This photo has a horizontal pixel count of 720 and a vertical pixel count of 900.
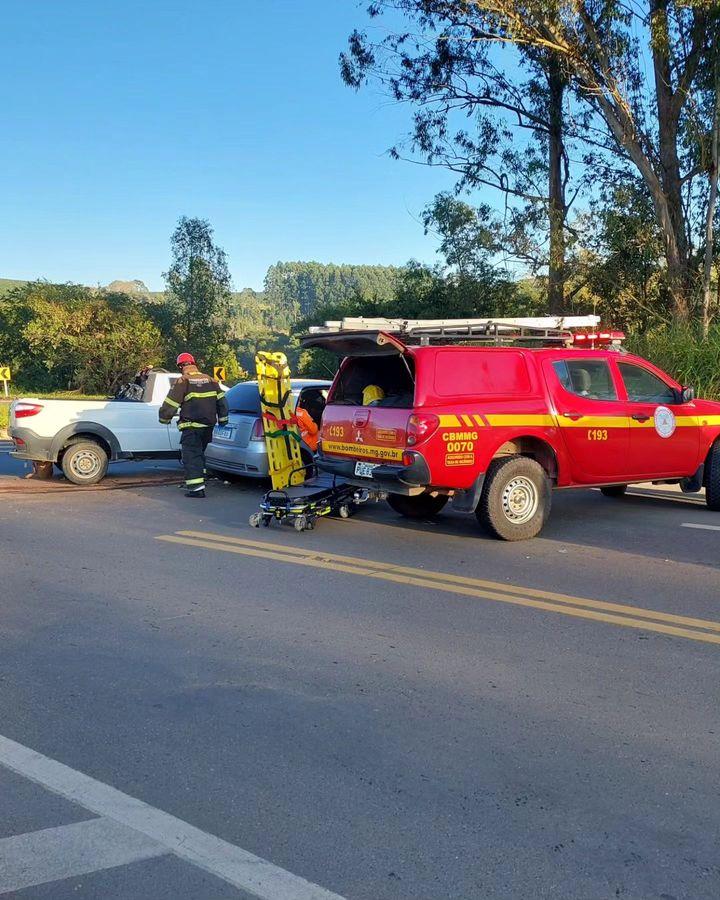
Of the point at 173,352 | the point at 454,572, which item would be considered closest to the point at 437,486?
the point at 454,572

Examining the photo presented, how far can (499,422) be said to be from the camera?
27.5 ft

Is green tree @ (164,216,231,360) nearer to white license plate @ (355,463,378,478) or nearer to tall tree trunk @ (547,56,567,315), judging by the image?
tall tree trunk @ (547,56,567,315)

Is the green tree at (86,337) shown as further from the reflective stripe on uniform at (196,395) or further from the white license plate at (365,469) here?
the white license plate at (365,469)

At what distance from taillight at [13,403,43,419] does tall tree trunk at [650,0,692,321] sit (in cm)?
1500

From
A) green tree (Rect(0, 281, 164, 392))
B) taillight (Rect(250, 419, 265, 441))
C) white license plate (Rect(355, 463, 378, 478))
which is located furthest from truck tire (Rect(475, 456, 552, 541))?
green tree (Rect(0, 281, 164, 392))

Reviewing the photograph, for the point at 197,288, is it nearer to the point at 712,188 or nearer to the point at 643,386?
the point at 712,188

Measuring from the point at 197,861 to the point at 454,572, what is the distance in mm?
4364

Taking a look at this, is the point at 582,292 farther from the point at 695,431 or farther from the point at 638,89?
the point at 695,431

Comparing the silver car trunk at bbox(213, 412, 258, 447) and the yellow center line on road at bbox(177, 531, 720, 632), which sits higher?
the silver car trunk at bbox(213, 412, 258, 447)

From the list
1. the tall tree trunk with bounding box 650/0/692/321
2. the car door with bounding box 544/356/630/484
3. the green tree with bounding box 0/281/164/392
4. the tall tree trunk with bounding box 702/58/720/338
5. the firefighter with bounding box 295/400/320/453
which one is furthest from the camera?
the green tree with bounding box 0/281/164/392

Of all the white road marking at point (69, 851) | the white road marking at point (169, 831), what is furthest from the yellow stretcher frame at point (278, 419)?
the white road marking at point (69, 851)

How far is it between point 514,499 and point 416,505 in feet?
5.09

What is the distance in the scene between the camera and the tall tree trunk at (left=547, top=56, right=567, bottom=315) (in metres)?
24.8

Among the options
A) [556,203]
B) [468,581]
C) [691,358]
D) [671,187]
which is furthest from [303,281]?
[468,581]
